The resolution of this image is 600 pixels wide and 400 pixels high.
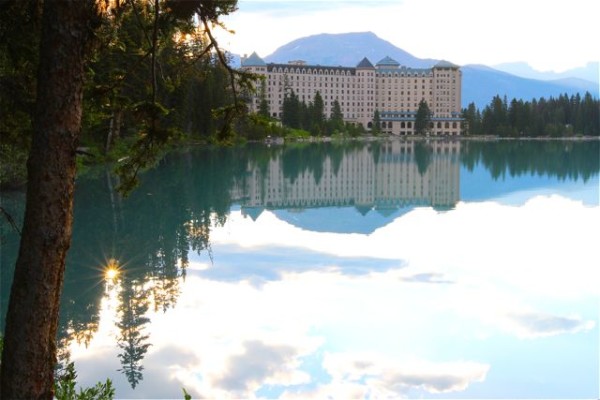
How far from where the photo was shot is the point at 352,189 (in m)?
32.3

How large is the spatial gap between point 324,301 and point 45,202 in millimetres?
6909

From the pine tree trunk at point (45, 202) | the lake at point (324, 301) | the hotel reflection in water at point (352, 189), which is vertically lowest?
the lake at point (324, 301)

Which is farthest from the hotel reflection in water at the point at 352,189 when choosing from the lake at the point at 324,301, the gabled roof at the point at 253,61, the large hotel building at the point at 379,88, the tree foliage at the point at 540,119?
the large hotel building at the point at 379,88

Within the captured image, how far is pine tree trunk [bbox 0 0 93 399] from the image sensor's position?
4.13m

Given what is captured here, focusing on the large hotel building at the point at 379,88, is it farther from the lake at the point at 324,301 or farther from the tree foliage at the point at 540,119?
the lake at the point at 324,301

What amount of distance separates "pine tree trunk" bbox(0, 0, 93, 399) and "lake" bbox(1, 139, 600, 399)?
294cm

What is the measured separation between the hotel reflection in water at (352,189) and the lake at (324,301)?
269cm

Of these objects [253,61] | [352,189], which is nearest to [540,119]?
[253,61]

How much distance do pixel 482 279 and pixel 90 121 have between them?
7.54m

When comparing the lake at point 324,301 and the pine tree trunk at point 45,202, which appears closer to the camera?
the pine tree trunk at point 45,202

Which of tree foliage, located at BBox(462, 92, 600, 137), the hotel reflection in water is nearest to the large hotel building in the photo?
tree foliage, located at BBox(462, 92, 600, 137)

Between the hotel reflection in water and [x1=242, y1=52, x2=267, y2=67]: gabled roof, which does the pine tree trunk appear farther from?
[x1=242, y1=52, x2=267, y2=67]: gabled roof

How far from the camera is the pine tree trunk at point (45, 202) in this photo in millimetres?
4133

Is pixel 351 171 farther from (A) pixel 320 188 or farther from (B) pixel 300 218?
(B) pixel 300 218
